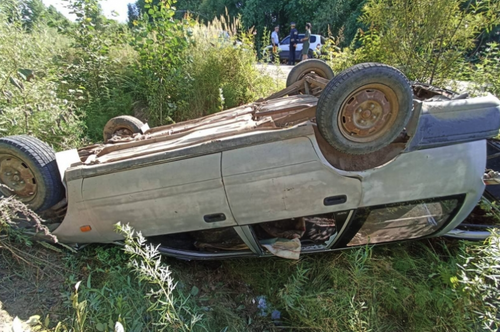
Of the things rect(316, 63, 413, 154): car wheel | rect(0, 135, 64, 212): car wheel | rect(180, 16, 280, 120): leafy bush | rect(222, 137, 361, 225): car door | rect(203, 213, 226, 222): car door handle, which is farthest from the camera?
rect(180, 16, 280, 120): leafy bush

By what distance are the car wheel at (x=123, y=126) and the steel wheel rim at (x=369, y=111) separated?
8.93 ft

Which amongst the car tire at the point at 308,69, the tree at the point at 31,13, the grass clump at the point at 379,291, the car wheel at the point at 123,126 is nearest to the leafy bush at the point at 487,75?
the car tire at the point at 308,69

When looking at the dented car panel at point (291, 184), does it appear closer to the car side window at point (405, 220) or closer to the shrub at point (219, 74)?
the car side window at point (405, 220)

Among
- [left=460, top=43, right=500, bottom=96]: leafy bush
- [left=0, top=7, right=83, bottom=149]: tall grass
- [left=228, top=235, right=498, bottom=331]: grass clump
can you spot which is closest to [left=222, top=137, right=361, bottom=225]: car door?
[left=228, top=235, right=498, bottom=331]: grass clump

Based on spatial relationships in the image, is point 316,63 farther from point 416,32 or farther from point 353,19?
point 353,19

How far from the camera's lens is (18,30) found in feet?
17.2

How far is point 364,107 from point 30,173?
2893mm

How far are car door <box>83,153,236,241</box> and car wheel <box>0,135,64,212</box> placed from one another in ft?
1.42

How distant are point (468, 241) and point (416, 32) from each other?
368 cm

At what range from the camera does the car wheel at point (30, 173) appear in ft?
7.95

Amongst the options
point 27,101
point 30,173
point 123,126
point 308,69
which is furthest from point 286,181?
point 27,101

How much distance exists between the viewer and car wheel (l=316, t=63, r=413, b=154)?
1.96 m

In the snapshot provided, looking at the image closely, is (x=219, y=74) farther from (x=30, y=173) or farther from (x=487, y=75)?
(x=487, y=75)

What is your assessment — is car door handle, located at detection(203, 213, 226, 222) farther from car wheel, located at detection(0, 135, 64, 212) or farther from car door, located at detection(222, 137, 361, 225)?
car wheel, located at detection(0, 135, 64, 212)
